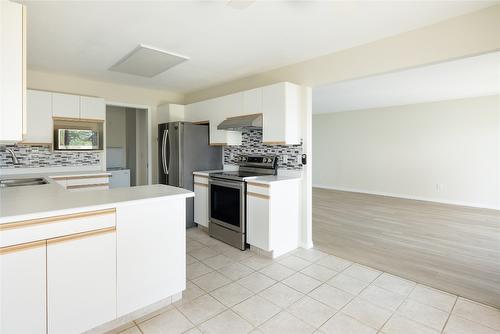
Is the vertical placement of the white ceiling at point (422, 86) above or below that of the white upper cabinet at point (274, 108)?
above

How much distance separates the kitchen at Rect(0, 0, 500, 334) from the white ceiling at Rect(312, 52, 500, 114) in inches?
56.2

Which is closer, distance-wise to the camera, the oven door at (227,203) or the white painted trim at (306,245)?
the oven door at (227,203)

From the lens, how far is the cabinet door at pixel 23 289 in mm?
1425

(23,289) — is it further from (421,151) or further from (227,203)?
(421,151)

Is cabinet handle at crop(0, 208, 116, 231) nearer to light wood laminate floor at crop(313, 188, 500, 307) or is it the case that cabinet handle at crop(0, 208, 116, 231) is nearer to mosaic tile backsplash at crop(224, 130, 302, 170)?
mosaic tile backsplash at crop(224, 130, 302, 170)

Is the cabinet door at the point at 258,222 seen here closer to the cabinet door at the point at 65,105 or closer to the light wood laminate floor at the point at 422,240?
the light wood laminate floor at the point at 422,240

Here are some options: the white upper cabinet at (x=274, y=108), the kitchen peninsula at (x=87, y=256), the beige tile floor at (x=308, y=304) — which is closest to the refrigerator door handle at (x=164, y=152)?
the white upper cabinet at (x=274, y=108)

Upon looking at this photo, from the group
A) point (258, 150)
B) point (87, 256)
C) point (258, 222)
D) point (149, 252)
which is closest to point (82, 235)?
point (87, 256)

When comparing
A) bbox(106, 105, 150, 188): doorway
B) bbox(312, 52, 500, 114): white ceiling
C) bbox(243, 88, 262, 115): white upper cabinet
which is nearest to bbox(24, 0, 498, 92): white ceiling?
bbox(243, 88, 262, 115): white upper cabinet

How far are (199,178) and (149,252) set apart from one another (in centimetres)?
212

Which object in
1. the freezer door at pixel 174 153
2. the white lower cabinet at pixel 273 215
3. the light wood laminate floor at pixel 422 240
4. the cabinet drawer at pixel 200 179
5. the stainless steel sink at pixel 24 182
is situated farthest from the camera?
the freezer door at pixel 174 153

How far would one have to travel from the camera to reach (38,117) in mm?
3639

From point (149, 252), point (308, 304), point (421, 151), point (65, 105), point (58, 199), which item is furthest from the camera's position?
point (421, 151)

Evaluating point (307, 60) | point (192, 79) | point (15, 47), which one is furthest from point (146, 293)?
point (192, 79)
